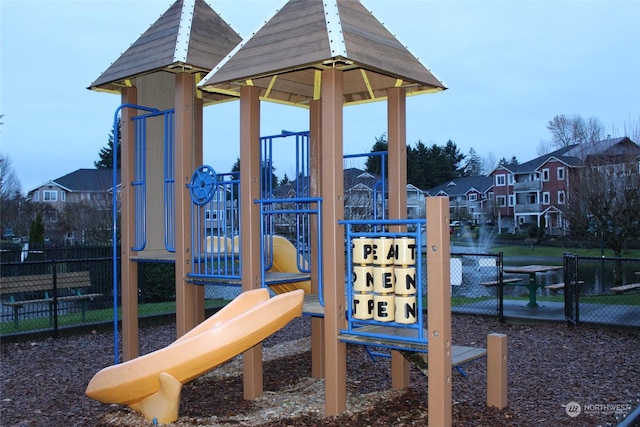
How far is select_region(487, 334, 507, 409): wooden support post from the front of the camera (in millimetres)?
5383

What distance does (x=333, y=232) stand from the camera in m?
5.08

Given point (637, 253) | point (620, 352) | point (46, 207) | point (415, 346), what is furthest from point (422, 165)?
point (415, 346)

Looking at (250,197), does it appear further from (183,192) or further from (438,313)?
(438,313)

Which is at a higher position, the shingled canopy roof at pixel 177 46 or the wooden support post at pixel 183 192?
the shingled canopy roof at pixel 177 46

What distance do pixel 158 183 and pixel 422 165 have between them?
174 ft

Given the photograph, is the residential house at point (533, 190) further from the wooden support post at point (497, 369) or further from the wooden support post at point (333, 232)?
the wooden support post at point (333, 232)

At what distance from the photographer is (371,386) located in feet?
21.2

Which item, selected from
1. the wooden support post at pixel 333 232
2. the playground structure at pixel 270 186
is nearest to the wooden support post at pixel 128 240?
the playground structure at pixel 270 186

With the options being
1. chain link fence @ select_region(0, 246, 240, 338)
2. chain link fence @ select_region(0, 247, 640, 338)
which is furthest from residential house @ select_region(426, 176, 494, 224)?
chain link fence @ select_region(0, 246, 240, 338)

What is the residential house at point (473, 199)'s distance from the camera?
212 ft

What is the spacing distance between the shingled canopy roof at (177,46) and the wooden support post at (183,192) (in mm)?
249

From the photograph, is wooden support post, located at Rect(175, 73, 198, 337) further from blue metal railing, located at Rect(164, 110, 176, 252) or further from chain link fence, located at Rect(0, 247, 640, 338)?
chain link fence, located at Rect(0, 247, 640, 338)

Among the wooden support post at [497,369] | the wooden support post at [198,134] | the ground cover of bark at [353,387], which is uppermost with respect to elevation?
the wooden support post at [198,134]

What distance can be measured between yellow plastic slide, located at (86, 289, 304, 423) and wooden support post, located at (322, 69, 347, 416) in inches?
11.9
